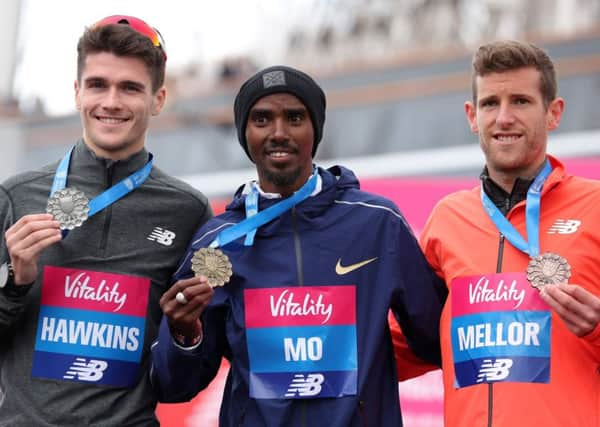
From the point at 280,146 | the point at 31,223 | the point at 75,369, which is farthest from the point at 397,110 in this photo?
the point at 31,223

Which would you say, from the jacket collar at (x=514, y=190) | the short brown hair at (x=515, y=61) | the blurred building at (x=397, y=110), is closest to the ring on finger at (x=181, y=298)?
the jacket collar at (x=514, y=190)

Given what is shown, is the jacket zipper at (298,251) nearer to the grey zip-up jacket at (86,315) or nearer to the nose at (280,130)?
the nose at (280,130)

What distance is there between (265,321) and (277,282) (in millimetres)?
128

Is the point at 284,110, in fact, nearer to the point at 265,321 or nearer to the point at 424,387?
the point at 265,321

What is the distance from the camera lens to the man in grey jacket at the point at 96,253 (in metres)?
3.38

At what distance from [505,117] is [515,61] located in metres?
0.20

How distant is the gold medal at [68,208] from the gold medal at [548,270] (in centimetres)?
140

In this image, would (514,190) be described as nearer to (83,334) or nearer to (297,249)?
(297,249)

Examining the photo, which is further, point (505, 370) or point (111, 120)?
point (111, 120)

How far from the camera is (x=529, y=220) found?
333 cm

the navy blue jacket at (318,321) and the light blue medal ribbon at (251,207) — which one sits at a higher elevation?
the light blue medal ribbon at (251,207)

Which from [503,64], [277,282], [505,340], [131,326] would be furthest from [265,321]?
[503,64]

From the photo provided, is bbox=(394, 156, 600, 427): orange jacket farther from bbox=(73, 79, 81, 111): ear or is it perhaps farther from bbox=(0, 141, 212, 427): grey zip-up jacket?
bbox=(73, 79, 81, 111): ear

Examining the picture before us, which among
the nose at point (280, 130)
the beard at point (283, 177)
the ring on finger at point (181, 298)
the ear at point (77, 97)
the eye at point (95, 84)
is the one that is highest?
the eye at point (95, 84)
